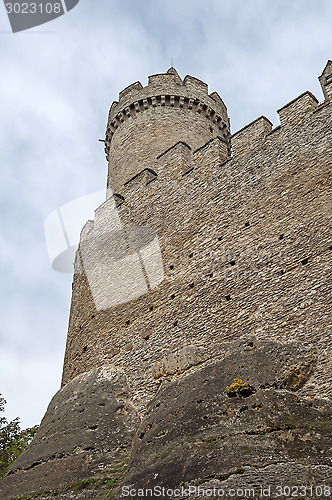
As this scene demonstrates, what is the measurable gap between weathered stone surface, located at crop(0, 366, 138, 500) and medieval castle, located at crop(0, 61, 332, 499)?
0.03 metres

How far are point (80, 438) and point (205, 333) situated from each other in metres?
2.85

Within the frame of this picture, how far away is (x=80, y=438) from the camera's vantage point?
27.9 feet

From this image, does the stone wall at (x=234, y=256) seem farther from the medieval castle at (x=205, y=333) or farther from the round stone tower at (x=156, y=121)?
the round stone tower at (x=156, y=121)

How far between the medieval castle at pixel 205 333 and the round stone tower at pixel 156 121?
6.81 feet

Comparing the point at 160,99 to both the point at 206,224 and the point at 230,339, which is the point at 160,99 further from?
the point at 230,339

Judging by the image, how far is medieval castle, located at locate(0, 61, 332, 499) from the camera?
19.5 feet

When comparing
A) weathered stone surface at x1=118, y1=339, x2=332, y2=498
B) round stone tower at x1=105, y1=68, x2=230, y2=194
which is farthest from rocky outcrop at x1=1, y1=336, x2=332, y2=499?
round stone tower at x1=105, y1=68, x2=230, y2=194

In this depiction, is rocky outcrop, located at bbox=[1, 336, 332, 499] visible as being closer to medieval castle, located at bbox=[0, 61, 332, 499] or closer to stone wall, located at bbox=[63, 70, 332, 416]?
medieval castle, located at bbox=[0, 61, 332, 499]

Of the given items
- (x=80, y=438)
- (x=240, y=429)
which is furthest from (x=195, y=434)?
(x=80, y=438)

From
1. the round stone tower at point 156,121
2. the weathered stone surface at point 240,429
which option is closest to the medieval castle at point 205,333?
the weathered stone surface at point 240,429

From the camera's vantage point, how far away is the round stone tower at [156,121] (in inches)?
591

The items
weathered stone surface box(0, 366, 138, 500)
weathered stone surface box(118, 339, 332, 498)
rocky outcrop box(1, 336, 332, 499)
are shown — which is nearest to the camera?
weathered stone surface box(118, 339, 332, 498)

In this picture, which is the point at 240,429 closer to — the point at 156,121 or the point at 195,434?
the point at 195,434

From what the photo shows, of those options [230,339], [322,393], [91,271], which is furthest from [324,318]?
[91,271]
